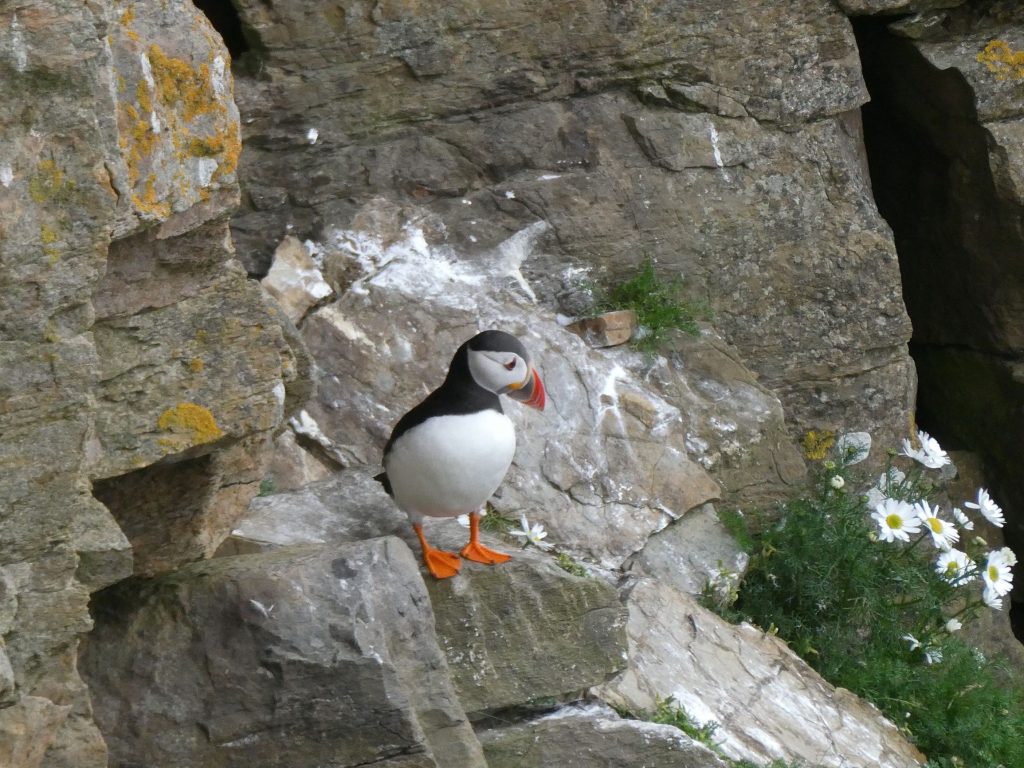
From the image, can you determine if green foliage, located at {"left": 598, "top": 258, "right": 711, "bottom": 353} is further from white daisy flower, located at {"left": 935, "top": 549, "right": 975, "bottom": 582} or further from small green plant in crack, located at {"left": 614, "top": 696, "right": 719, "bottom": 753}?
small green plant in crack, located at {"left": 614, "top": 696, "right": 719, "bottom": 753}

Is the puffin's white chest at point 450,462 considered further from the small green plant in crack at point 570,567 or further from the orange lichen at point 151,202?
the orange lichen at point 151,202

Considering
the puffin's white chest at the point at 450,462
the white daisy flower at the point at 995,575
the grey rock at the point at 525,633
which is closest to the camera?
the grey rock at the point at 525,633

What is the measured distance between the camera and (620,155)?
669 cm

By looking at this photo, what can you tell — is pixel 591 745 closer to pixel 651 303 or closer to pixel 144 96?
pixel 144 96

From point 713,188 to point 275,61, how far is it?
7.12 ft

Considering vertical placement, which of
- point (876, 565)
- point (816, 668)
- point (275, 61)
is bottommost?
point (816, 668)

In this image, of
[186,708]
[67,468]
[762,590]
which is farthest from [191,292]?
[762,590]

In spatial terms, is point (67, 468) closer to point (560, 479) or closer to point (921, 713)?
point (560, 479)

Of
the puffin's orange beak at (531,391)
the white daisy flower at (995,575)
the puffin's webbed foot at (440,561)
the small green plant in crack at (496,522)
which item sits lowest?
the white daisy flower at (995,575)

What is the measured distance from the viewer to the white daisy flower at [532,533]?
5.59 metres

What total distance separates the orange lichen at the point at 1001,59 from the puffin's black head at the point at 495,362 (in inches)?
143

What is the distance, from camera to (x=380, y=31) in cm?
629

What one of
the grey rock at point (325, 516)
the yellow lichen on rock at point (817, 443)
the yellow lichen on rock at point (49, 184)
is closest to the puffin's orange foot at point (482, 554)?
the grey rock at point (325, 516)

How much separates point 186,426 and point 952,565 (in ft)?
12.7
